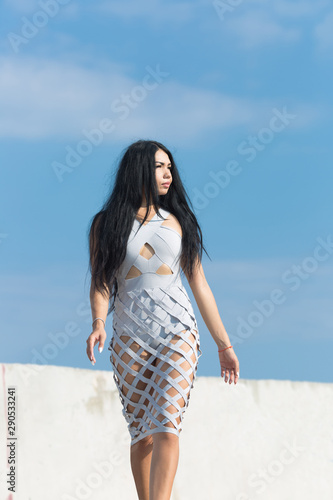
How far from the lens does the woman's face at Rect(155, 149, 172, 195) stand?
11.5 feet

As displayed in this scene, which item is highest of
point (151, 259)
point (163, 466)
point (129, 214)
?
point (129, 214)

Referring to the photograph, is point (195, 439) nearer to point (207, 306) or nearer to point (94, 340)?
point (207, 306)

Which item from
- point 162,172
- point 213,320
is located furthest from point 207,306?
point 162,172

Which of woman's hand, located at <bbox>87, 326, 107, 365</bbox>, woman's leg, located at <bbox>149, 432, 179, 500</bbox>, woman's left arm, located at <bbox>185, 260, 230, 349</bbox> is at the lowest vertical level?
woman's leg, located at <bbox>149, 432, 179, 500</bbox>

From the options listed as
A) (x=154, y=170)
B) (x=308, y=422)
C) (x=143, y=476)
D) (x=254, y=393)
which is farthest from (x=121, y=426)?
(x=154, y=170)

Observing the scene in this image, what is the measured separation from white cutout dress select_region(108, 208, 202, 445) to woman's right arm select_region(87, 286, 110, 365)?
7 centimetres

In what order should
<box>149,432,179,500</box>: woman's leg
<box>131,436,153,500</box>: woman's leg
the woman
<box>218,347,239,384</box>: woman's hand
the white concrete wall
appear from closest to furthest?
<box>149,432,179,500</box>: woman's leg < the woman < <box>131,436,153,500</box>: woman's leg < <box>218,347,239,384</box>: woman's hand < the white concrete wall

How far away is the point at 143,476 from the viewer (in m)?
3.31

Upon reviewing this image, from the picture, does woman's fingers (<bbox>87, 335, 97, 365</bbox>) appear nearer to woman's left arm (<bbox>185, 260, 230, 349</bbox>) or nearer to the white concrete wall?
woman's left arm (<bbox>185, 260, 230, 349</bbox>)

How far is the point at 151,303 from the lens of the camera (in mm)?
3295

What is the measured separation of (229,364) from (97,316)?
0.69 metres

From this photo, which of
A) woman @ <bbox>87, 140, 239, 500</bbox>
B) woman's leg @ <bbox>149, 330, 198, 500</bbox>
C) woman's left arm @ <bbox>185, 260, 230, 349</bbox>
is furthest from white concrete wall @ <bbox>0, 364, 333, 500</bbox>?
woman's leg @ <bbox>149, 330, 198, 500</bbox>

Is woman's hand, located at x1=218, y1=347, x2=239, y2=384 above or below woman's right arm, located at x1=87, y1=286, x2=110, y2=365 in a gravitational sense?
below

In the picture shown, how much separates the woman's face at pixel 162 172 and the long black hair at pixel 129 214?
0.08ft
